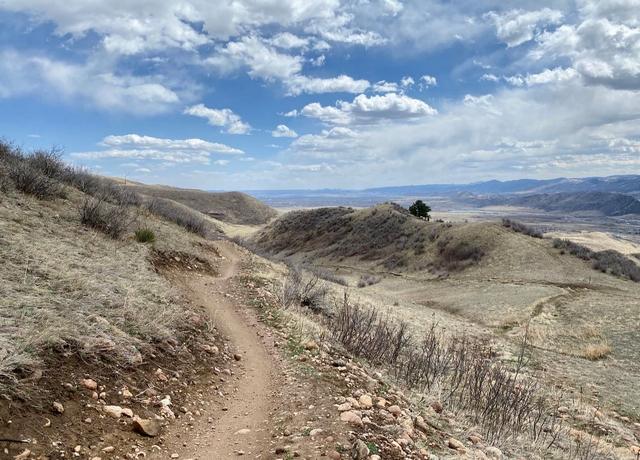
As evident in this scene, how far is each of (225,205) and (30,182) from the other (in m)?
109

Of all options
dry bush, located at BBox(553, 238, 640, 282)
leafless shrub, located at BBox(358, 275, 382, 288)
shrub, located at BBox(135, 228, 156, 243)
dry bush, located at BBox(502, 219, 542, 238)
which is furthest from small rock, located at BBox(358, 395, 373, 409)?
dry bush, located at BBox(502, 219, 542, 238)

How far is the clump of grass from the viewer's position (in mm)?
14547

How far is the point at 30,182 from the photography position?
12.8m

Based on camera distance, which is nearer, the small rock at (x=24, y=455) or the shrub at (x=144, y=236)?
the small rock at (x=24, y=455)

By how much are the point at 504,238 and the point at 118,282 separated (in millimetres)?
34135

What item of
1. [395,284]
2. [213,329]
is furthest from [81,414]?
[395,284]

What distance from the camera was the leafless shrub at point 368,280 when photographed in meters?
34.1

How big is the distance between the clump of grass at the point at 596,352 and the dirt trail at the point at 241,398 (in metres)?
11.1

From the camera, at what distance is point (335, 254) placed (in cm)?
4950

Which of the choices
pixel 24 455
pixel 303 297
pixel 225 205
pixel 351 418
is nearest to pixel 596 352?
pixel 303 297

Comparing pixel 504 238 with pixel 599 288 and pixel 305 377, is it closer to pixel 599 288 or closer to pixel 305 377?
pixel 599 288

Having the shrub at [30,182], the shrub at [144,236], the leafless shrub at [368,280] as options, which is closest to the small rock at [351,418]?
the shrub at [144,236]

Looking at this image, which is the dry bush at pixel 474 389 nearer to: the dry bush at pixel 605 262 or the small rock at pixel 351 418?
the small rock at pixel 351 418

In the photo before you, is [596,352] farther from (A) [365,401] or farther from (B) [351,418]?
(B) [351,418]
